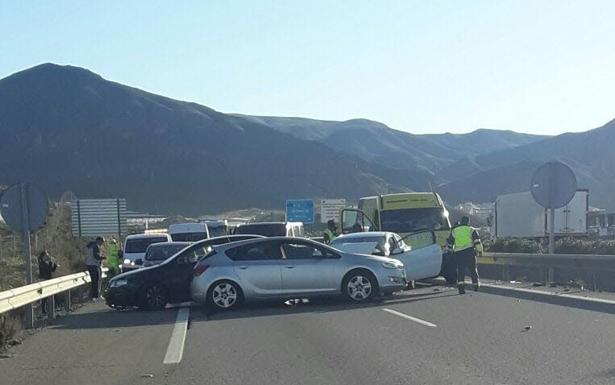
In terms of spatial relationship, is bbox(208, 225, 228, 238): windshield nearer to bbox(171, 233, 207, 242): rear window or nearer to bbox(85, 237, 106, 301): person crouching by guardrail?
bbox(171, 233, 207, 242): rear window

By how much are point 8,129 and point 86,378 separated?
162189 millimetres

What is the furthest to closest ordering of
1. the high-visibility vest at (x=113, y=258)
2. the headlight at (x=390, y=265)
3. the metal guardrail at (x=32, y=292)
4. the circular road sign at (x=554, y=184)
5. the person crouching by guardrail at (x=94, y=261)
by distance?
the high-visibility vest at (x=113, y=258) < the person crouching by guardrail at (x=94, y=261) < the circular road sign at (x=554, y=184) < the headlight at (x=390, y=265) < the metal guardrail at (x=32, y=292)

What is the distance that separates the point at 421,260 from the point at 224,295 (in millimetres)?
4718

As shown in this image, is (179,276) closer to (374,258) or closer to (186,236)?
(374,258)

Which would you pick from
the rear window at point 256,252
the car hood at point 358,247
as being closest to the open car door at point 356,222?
the car hood at point 358,247

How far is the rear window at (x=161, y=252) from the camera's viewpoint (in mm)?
25334

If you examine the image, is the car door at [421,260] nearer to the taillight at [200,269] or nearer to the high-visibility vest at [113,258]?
the taillight at [200,269]

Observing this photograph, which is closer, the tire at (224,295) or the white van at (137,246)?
the tire at (224,295)

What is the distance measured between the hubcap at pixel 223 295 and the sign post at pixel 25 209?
351 cm

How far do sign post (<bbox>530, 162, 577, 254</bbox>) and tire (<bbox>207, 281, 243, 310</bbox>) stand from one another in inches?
269

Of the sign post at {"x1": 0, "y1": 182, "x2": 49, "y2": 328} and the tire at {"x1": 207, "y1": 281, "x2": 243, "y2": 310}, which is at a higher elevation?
the sign post at {"x1": 0, "y1": 182, "x2": 49, "y2": 328}

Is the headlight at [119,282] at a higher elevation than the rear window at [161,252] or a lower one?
higher

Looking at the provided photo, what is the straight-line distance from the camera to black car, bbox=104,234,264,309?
1850 cm

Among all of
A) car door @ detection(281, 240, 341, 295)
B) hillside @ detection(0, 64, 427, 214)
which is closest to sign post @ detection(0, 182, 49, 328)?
car door @ detection(281, 240, 341, 295)
